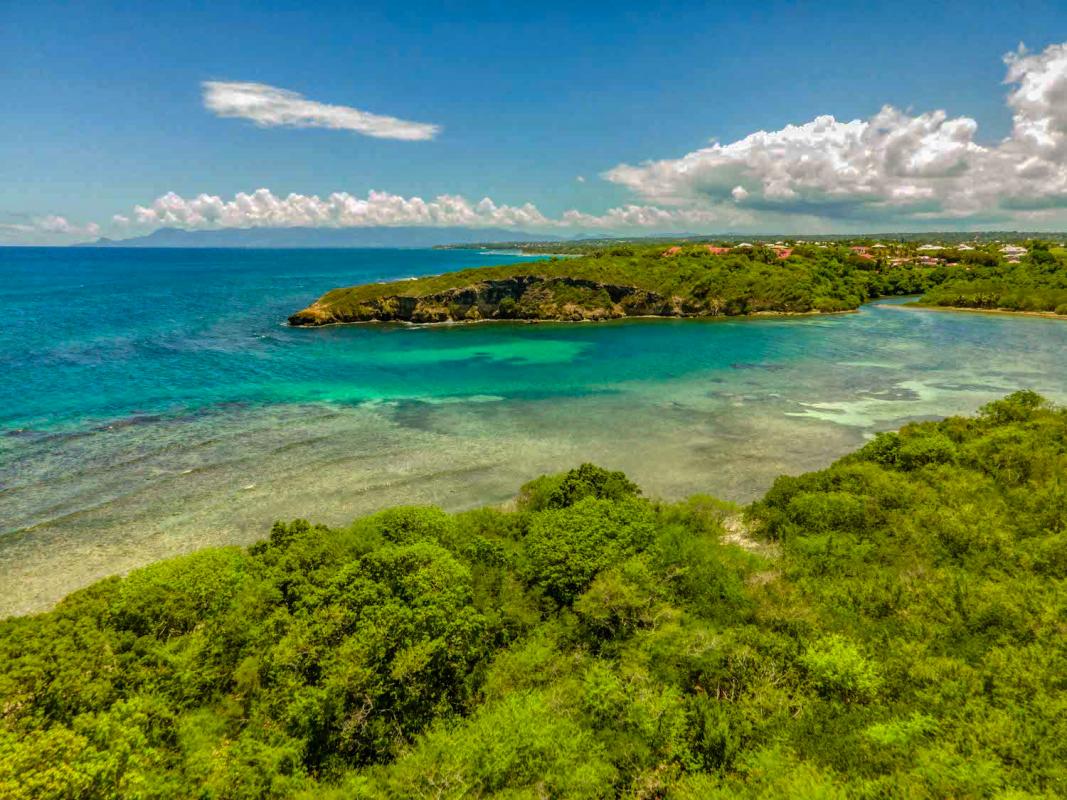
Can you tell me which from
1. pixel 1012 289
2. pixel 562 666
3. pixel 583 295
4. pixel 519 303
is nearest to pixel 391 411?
pixel 562 666

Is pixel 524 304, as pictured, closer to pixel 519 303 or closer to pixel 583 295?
pixel 519 303

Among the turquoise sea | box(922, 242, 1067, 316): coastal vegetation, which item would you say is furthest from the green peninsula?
box(922, 242, 1067, 316): coastal vegetation

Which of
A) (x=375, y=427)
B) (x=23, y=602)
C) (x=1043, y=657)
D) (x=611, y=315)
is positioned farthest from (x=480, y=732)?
(x=611, y=315)

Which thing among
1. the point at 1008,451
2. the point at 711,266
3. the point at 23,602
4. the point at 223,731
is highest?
the point at 711,266

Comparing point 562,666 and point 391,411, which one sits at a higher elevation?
point 391,411

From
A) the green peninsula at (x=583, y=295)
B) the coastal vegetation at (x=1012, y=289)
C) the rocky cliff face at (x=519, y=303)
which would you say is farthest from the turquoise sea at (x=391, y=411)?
the coastal vegetation at (x=1012, y=289)

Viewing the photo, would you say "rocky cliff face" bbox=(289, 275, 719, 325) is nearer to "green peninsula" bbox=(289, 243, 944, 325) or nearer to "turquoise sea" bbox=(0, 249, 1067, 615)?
"green peninsula" bbox=(289, 243, 944, 325)

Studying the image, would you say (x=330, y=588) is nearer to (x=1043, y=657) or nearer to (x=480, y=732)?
(x=480, y=732)
